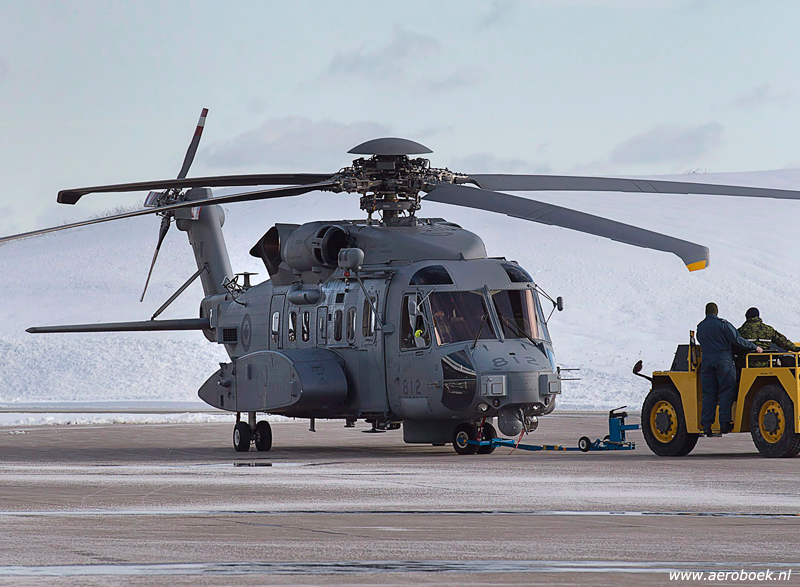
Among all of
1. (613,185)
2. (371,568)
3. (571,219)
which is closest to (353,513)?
(371,568)

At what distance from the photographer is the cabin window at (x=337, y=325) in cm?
→ 2030

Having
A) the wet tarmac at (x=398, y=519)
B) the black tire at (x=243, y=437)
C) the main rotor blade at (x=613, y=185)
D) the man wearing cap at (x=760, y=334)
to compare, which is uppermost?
the main rotor blade at (x=613, y=185)

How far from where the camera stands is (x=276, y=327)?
21766 millimetres

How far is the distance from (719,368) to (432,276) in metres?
4.51

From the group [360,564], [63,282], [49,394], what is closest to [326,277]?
[360,564]

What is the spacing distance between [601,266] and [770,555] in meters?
68.1

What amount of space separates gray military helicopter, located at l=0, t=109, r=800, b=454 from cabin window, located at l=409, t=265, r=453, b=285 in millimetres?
27

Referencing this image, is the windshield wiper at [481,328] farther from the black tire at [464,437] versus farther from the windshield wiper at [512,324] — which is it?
the black tire at [464,437]

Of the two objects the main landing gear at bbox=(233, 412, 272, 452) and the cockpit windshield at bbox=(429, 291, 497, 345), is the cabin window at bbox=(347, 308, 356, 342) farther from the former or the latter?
the main landing gear at bbox=(233, 412, 272, 452)

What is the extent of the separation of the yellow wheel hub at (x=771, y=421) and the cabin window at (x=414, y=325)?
4.91 m

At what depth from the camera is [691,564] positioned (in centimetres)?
733

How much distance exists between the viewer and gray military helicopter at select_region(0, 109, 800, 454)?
18.3m

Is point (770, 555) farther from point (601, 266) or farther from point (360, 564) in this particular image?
point (601, 266)

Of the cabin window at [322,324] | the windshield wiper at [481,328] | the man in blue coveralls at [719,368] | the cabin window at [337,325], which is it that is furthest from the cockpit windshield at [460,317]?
the man in blue coveralls at [719,368]
